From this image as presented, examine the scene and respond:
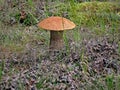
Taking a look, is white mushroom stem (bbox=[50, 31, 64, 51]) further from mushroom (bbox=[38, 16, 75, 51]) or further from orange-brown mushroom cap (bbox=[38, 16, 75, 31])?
orange-brown mushroom cap (bbox=[38, 16, 75, 31])

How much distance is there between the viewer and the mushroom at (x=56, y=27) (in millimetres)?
4363

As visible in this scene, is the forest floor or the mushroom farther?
the mushroom

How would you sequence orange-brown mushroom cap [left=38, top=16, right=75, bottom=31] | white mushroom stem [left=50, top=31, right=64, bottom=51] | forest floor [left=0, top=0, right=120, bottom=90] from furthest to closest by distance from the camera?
1. white mushroom stem [left=50, top=31, right=64, bottom=51]
2. orange-brown mushroom cap [left=38, top=16, right=75, bottom=31]
3. forest floor [left=0, top=0, right=120, bottom=90]

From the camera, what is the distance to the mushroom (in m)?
4.36

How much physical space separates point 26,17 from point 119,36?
85.3 inches

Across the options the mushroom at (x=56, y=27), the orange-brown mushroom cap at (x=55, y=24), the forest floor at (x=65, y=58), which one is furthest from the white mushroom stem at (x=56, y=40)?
the orange-brown mushroom cap at (x=55, y=24)

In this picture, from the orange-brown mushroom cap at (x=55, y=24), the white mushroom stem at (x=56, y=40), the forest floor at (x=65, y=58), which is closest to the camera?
the forest floor at (x=65, y=58)

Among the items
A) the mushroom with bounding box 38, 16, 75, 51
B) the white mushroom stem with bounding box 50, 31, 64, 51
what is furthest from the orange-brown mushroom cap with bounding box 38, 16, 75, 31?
the white mushroom stem with bounding box 50, 31, 64, 51

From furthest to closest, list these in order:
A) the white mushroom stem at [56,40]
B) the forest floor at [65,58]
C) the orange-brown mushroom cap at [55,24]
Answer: the white mushroom stem at [56,40] → the orange-brown mushroom cap at [55,24] → the forest floor at [65,58]

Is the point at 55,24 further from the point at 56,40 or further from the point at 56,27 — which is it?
the point at 56,40

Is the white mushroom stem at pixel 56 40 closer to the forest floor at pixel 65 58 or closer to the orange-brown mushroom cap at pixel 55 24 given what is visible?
the forest floor at pixel 65 58

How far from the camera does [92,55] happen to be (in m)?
4.45

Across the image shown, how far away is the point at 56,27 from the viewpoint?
14.3 feet

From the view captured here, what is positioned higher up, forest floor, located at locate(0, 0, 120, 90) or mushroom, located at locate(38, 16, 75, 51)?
mushroom, located at locate(38, 16, 75, 51)
